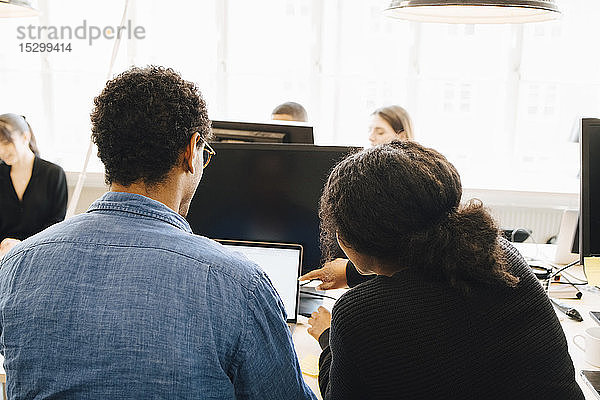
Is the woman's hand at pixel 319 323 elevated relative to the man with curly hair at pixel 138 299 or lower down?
lower down

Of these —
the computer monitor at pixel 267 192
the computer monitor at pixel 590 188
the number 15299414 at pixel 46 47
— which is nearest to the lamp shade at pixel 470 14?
the computer monitor at pixel 590 188

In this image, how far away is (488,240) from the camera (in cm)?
110

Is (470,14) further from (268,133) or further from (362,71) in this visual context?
(362,71)

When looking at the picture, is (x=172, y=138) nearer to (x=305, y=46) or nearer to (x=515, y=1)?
(x=515, y=1)

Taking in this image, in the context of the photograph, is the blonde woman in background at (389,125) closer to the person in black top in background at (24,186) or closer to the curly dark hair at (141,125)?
the person in black top in background at (24,186)

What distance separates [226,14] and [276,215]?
3209 millimetres

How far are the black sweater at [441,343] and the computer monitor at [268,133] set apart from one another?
905 millimetres

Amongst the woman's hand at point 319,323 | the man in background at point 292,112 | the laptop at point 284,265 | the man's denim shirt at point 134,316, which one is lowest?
the woman's hand at point 319,323

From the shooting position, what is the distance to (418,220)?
42.4 inches

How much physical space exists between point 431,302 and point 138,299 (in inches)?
18.5

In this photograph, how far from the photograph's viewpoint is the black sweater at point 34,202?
3.06 meters

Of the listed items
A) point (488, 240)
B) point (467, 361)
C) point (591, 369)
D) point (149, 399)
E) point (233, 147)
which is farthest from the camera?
point (233, 147)

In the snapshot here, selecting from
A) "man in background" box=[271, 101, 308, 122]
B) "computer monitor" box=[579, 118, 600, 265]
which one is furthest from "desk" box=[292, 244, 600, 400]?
"man in background" box=[271, 101, 308, 122]

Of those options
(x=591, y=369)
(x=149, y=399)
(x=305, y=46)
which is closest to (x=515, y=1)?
(x=591, y=369)
